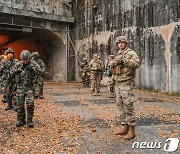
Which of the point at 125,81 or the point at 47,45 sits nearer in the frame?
the point at 125,81

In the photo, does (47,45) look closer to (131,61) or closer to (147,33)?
(147,33)

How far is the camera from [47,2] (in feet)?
66.2

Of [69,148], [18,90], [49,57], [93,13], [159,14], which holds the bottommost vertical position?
[69,148]

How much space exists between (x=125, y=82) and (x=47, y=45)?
18.9 metres

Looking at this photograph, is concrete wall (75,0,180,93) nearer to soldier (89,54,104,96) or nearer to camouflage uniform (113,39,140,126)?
soldier (89,54,104,96)

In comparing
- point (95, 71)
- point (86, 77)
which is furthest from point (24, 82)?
→ point (86, 77)

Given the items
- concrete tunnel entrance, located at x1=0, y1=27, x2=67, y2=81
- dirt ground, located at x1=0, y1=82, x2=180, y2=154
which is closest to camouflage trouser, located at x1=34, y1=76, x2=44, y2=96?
dirt ground, located at x1=0, y1=82, x2=180, y2=154

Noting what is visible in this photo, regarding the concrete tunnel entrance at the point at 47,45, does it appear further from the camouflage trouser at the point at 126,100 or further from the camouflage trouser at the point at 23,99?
the camouflage trouser at the point at 126,100

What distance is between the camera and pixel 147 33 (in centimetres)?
1407

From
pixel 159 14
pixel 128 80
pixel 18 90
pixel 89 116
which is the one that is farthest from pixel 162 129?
pixel 159 14

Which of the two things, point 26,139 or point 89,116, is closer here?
point 26,139

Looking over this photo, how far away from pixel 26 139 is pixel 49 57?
60.8 ft

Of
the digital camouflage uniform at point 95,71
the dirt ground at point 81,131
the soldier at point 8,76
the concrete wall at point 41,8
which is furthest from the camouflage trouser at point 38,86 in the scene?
the concrete wall at point 41,8

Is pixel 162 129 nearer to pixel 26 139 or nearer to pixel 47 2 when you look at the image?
pixel 26 139
